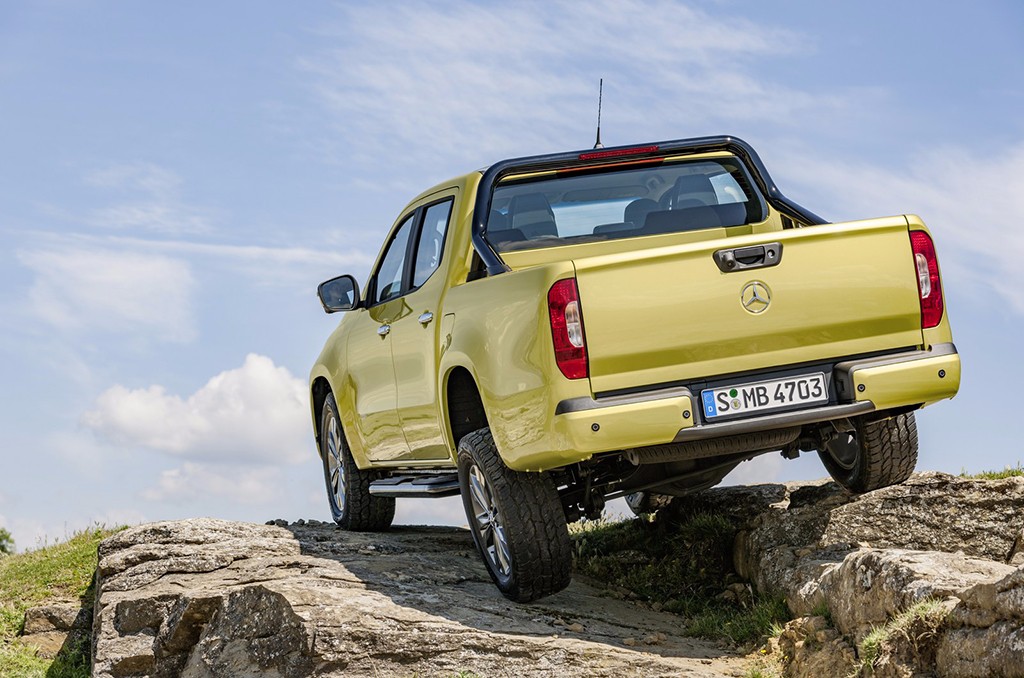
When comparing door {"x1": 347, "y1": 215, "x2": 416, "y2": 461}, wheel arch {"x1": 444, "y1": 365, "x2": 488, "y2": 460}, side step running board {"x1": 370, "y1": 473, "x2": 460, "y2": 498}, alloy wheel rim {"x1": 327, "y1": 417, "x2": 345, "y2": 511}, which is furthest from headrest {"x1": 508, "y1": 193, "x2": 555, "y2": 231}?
alloy wheel rim {"x1": 327, "y1": 417, "x2": 345, "y2": 511}

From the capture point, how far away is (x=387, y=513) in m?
9.30

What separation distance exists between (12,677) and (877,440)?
6.70m

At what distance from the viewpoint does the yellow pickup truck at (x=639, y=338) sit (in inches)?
225

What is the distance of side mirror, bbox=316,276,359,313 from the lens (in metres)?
8.43

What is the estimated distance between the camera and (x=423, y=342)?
287 inches

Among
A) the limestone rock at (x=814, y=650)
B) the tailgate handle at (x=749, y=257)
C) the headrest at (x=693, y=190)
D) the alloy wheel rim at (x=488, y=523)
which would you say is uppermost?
the headrest at (x=693, y=190)

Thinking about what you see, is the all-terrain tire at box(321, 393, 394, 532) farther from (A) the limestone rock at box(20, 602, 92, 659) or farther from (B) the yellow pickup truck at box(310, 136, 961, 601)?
(A) the limestone rock at box(20, 602, 92, 659)

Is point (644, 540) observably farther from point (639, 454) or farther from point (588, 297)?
point (588, 297)

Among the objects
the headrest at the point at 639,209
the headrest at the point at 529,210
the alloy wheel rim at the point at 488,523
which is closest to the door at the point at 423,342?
the headrest at the point at 529,210

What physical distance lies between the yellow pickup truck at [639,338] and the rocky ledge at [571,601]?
0.37 metres

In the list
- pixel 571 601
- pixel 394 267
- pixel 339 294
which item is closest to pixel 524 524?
pixel 571 601

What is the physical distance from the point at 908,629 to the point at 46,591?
7.74 metres

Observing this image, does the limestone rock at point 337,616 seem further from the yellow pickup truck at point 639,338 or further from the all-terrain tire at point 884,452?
the all-terrain tire at point 884,452

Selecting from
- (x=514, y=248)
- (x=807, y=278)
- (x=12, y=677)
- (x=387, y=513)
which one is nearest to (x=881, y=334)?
(x=807, y=278)
